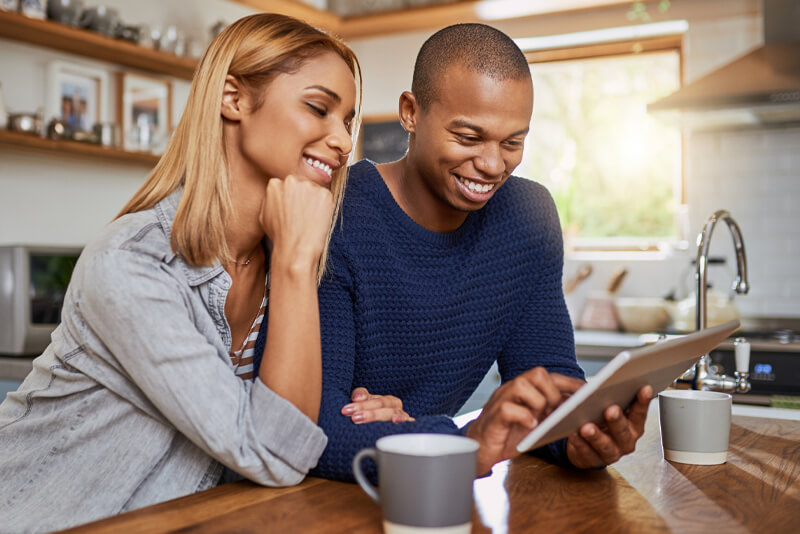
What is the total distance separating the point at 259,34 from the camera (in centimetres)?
117

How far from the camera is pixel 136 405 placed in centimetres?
102

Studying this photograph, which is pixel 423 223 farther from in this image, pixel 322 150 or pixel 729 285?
pixel 729 285

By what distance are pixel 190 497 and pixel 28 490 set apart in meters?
0.29

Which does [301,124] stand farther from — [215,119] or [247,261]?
[247,261]

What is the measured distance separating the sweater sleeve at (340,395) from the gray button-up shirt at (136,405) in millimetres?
39

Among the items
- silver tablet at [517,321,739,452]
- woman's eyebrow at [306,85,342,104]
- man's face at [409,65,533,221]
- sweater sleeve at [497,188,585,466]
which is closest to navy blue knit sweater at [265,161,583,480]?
sweater sleeve at [497,188,585,466]

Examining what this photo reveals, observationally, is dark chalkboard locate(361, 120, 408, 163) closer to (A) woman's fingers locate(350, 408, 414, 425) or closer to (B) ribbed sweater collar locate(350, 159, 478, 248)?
(B) ribbed sweater collar locate(350, 159, 478, 248)

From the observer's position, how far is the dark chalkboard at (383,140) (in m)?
4.35

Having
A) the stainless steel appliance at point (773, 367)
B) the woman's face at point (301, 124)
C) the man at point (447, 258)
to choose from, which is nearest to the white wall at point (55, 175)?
the man at point (447, 258)

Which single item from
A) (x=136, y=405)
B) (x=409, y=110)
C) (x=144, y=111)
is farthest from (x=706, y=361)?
(x=144, y=111)

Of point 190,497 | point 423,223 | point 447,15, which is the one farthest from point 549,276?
point 447,15

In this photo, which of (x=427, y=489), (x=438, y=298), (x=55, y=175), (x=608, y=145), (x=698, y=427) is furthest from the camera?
(x=608, y=145)

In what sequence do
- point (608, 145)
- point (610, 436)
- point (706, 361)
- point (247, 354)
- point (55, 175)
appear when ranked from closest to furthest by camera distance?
point (610, 436), point (247, 354), point (706, 361), point (55, 175), point (608, 145)

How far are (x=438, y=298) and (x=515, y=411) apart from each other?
1.45 feet
